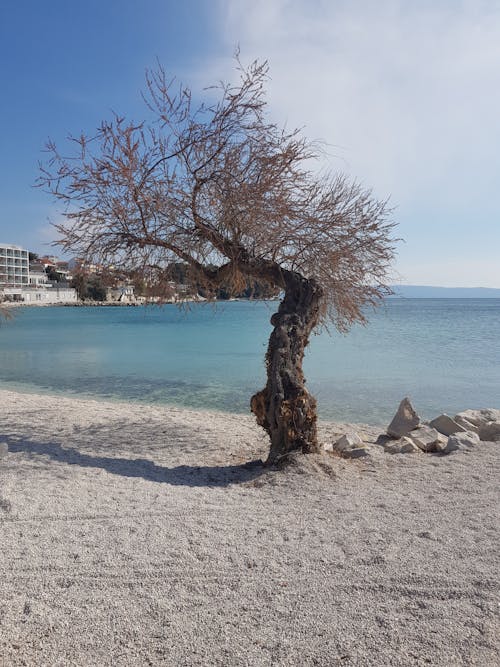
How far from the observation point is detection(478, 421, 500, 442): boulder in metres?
8.89

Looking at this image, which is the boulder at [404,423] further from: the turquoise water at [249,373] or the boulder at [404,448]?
the turquoise water at [249,373]

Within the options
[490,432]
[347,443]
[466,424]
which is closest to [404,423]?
[490,432]

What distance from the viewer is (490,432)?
8992 millimetres

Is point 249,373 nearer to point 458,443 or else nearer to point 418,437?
point 418,437

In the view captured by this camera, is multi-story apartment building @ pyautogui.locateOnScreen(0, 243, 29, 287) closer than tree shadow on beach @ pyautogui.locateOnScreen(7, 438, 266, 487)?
No

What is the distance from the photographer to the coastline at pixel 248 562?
3102 mm

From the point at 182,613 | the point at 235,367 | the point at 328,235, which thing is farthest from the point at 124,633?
the point at 235,367

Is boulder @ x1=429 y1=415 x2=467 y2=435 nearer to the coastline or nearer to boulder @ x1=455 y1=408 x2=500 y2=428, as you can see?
boulder @ x1=455 y1=408 x2=500 y2=428

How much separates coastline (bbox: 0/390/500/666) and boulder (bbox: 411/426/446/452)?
2.35 ft

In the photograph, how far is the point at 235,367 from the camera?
21984 mm

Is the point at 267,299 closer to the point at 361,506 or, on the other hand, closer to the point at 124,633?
the point at 361,506

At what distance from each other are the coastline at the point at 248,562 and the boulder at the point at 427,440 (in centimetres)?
72

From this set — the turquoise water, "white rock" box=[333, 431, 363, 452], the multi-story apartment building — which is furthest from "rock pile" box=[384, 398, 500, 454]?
the multi-story apartment building

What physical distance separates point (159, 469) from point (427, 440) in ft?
13.9
